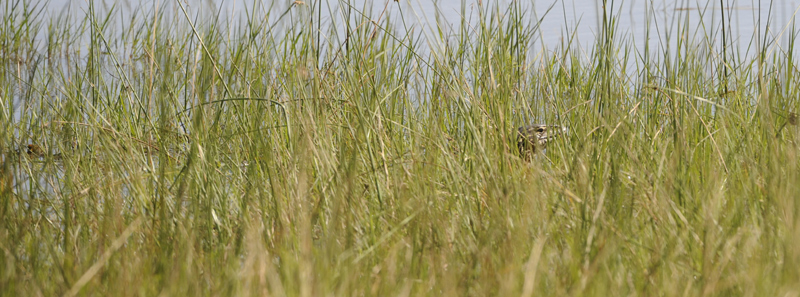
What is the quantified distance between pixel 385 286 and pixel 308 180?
2.34ft

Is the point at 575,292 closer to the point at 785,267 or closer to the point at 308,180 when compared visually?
the point at 785,267

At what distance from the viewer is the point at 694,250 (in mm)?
1571

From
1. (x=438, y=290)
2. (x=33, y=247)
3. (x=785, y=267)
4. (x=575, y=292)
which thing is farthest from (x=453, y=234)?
(x=33, y=247)

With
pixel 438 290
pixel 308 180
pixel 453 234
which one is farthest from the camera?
pixel 308 180

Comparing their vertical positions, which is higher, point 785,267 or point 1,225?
point 1,225

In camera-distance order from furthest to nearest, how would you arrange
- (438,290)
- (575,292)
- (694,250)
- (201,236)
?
(201,236)
(694,250)
(438,290)
(575,292)

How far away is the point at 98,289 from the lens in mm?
1454

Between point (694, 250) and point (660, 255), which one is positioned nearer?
point (660, 255)

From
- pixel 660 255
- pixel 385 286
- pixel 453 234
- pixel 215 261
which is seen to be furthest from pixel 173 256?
pixel 660 255

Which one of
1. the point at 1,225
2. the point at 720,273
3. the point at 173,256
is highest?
the point at 1,225

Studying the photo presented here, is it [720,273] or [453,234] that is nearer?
[720,273]

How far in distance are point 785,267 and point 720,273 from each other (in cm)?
11

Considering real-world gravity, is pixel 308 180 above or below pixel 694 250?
above

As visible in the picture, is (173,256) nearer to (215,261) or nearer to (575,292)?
(215,261)
